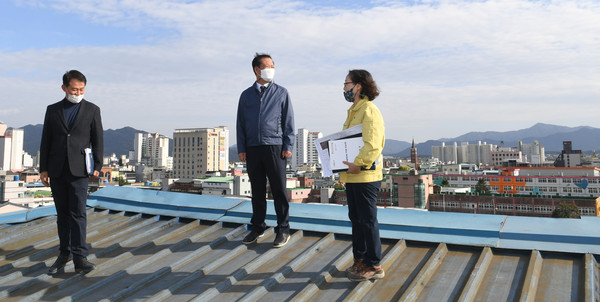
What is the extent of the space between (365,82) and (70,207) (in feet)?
7.51

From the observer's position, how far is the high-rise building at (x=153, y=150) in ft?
467

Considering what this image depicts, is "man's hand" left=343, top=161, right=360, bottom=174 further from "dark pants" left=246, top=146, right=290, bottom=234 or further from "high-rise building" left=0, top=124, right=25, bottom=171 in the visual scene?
"high-rise building" left=0, top=124, right=25, bottom=171

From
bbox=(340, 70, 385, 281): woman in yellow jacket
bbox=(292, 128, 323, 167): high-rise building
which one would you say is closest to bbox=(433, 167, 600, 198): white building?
bbox=(340, 70, 385, 281): woman in yellow jacket

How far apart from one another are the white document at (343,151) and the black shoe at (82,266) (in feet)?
5.85

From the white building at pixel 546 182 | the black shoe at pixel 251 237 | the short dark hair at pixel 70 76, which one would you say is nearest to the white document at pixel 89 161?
the short dark hair at pixel 70 76

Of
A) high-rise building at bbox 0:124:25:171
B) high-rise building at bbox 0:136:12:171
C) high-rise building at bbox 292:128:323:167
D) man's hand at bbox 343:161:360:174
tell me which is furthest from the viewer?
high-rise building at bbox 292:128:323:167

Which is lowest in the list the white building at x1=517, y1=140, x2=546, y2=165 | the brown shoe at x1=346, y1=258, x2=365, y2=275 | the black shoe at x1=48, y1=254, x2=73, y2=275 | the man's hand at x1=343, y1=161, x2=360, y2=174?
the black shoe at x1=48, y1=254, x2=73, y2=275

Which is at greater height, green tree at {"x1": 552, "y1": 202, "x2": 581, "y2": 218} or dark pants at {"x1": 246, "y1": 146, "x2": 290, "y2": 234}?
dark pants at {"x1": 246, "y1": 146, "x2": 290, "y2": 234}

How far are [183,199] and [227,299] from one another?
7.67 feet

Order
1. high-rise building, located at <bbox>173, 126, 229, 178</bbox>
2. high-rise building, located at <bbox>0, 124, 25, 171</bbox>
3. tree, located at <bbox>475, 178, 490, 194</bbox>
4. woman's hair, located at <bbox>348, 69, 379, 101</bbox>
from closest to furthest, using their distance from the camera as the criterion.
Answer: woman's hair, located at <bbox>348, 69, 379, 101</bbox>
tree, located at <bbox>475, 178, 490, 194</bbox>
high-rise building, located at <bbox>173, 126, 229, 178</bbox>
high-rise building, located at <bbox>0, 124, 25, 171</bbox>

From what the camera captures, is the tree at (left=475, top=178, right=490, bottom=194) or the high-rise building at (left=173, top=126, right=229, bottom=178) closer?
the tree at (left=475, top=178, right=490, bottom=194)

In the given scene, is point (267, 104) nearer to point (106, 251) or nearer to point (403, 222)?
point (403, 222)

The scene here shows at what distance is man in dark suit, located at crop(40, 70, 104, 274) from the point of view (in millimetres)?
2498

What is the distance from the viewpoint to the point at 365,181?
2.25 meters
